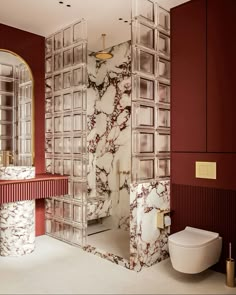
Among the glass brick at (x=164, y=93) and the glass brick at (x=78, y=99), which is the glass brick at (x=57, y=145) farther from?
the glass brick at (x=164, y=93)

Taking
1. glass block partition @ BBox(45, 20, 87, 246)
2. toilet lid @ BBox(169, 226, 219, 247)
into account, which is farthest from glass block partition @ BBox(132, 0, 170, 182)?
glass block partition @ BBox(45, 20, 87, 246)

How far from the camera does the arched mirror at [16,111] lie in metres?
3.48

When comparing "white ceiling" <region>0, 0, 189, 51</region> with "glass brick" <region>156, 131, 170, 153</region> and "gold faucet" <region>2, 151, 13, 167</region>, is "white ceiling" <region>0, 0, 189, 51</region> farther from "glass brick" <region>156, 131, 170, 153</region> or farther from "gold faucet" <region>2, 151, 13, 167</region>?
"gold faucet" <region>2, 151, 13, 167</region>

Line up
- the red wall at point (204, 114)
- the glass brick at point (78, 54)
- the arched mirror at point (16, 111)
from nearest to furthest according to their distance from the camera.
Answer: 1. the red wall at point (204, 114)
2. the glass brick at point (78, 54)
3. the arched mirror at point (16, 111)

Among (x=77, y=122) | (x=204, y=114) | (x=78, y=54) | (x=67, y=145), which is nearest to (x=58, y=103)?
(x=77, y=122)

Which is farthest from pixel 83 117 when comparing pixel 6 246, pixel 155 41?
pixel 6 246

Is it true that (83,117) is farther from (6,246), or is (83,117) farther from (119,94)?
(6,246)

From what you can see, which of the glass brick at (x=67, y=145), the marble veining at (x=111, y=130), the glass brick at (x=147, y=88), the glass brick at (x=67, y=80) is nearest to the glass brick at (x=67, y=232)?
the marble veining at (x=111, y=130)

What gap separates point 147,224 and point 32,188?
49.2 inches

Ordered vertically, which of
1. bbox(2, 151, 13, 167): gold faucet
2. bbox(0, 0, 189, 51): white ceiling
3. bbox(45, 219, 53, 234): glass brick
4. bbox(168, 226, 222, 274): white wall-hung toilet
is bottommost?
bbox(45, 219, 53, 234): glass brick

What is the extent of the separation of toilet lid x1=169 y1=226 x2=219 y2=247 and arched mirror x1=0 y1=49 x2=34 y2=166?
2.04m

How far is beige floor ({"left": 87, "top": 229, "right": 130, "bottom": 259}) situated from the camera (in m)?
3.25

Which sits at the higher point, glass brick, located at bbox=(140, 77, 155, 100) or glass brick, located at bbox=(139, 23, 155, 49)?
glass brick, located at bbox=(139, 23, 155, 49)

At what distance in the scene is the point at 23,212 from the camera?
10.3 ft
